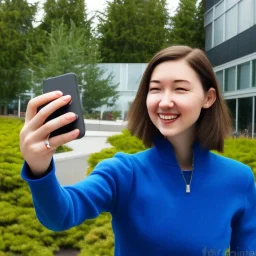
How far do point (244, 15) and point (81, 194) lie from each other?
21.5 meters

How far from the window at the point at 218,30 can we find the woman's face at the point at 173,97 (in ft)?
82.0

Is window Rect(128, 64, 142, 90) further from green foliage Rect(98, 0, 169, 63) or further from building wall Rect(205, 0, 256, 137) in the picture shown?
green foliage Rect(98, 0, 169, 63)

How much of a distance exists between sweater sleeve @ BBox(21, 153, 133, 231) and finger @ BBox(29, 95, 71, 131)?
0.12m

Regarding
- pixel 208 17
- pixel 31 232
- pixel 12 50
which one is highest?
pixel 208 17

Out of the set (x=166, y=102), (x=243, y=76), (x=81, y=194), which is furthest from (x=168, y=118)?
(x=243, y=76)

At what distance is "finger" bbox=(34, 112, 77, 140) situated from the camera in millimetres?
1183

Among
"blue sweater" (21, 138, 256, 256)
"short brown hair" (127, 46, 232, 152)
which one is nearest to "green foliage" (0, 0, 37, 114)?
"short brown hair" (127, 46, 232, 152)

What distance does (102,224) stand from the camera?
556 centimetres

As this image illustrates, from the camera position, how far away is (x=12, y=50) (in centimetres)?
2930

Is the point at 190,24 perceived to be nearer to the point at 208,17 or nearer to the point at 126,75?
the point at 126,75

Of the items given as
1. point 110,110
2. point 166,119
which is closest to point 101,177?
point 166,119

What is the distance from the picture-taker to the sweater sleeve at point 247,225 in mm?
1789

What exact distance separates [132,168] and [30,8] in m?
31.3

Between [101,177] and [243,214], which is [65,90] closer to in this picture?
[101,177]
